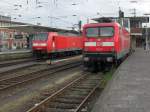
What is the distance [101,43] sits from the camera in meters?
20.4

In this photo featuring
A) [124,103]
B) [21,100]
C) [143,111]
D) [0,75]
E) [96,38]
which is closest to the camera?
[143,111]

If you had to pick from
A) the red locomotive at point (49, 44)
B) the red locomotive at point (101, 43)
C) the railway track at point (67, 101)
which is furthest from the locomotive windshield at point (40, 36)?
the railway track at point (67, 101)

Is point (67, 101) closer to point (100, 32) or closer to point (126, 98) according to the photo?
point (126, 98)

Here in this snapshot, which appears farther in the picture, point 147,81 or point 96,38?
point 96,38

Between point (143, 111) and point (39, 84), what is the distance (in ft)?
27.4

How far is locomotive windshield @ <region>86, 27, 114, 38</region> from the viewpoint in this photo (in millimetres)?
20406

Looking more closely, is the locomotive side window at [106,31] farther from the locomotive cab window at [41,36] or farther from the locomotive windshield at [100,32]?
the locomotive cab window at [41,36]

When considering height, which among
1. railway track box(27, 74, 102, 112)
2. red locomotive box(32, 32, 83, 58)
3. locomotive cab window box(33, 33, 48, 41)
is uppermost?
locomotive cab window box(33, 33, 48, 41)

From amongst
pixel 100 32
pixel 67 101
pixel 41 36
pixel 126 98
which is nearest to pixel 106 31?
pixel 100 32

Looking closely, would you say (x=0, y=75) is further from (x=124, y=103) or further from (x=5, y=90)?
(x=124, y=103)

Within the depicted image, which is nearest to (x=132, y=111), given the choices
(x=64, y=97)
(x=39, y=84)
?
(x=64, y=97)

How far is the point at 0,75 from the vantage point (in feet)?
62.8

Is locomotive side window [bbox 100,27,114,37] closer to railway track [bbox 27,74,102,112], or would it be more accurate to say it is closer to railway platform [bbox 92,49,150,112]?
railway track [bbox 27,74,102,112]

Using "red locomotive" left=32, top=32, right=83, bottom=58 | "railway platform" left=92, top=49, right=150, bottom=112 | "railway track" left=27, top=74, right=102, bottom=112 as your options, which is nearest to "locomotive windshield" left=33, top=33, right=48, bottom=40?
"red locomotive" left=32, top=32, right=83, bottom=58
